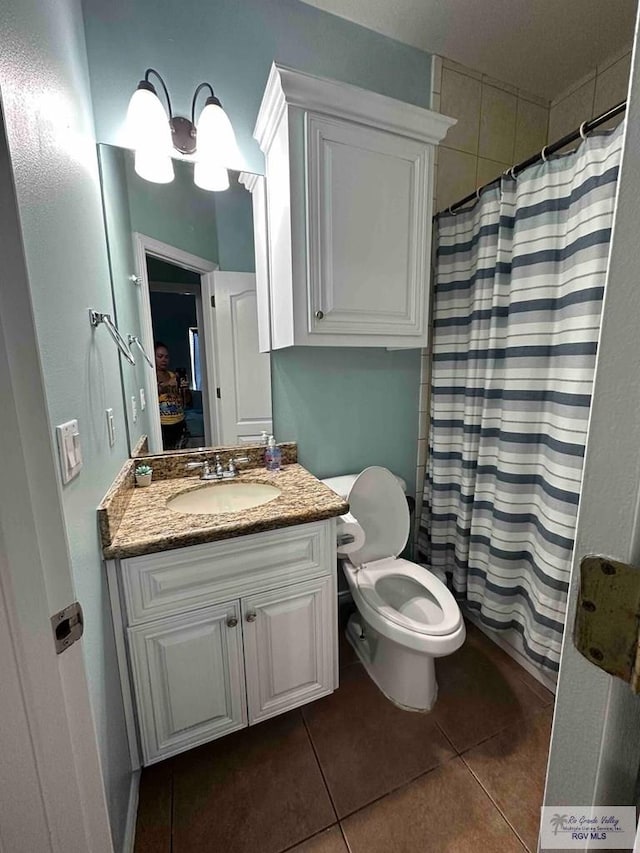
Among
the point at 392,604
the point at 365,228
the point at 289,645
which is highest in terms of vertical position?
the point at 365,228

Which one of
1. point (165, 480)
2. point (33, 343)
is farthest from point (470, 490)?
point (33, 343)

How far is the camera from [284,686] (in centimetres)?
118

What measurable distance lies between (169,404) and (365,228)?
99cm


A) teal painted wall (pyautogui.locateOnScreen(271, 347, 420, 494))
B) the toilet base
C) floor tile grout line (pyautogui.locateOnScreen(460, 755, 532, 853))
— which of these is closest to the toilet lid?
teal painted wall (pyautogui.locateOnScreen(271, 347, 420, 494))

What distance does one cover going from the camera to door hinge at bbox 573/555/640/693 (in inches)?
11.8

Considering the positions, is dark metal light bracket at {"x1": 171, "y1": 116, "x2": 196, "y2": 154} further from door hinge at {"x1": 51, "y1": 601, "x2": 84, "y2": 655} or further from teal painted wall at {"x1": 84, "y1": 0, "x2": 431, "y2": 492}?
door hinge at {"x1": 51, "y1": 601, "x2": 84, "y2": 655}

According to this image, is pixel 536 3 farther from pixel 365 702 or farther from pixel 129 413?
pixel 365 702

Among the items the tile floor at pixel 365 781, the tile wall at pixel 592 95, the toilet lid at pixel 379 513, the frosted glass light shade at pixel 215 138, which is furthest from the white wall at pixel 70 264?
the tile wall at pixel 592 95

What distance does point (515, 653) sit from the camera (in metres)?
1.56

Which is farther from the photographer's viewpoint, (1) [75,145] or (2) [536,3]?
(2) [536,3]

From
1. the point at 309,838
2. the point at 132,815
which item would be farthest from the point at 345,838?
the point at 132,815

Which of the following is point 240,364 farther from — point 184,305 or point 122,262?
point 122,262

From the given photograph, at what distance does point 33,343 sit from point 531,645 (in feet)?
5.77

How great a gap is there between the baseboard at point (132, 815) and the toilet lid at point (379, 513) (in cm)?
95
